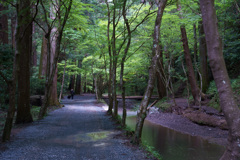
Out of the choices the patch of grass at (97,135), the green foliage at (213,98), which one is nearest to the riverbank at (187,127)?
the green foliage at (213,98)

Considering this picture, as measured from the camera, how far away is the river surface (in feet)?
22.3

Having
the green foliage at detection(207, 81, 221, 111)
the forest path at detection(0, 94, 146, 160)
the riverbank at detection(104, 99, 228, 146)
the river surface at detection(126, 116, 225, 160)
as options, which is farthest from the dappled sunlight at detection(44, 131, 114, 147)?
the green foliage at detection(207, 81, 221, 111)

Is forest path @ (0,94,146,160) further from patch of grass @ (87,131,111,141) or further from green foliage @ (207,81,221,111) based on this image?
green foliage @ (207,81,221,111)

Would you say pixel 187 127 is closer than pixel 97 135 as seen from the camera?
No

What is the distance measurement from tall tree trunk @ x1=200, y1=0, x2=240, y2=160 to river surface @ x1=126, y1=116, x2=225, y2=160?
132 inches

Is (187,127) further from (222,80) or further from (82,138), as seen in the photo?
(222,80)

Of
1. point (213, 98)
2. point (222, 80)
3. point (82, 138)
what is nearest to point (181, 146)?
point (82, 138)

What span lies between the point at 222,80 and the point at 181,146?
Answer: 17.1ft

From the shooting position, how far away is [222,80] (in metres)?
3.53

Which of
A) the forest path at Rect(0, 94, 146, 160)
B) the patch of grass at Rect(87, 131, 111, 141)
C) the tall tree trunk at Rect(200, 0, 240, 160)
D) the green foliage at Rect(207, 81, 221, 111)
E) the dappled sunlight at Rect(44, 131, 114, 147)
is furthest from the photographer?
the green foliage at Rect(207, 81, 221, 111)

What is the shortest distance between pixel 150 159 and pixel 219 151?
4425 mm

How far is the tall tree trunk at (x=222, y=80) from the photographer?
3420 millimetres

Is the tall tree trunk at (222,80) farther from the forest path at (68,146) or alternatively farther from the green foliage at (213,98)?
the green foliage at (213,98)

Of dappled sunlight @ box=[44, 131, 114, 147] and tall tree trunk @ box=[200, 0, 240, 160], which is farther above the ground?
tall tree trunk @ box=[200, 0, 240, 160]
